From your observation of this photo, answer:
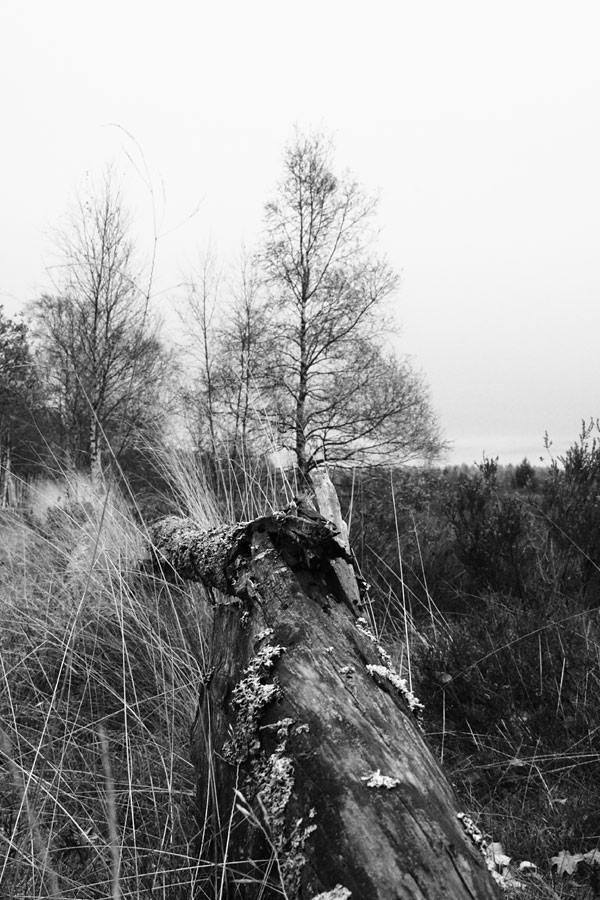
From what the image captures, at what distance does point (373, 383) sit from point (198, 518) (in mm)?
15222

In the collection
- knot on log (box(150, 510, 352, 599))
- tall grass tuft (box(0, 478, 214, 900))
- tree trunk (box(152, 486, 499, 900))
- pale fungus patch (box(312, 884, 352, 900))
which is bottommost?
tall grass tuft (box(0, 478, 214, 900))

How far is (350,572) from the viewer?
2344 mm

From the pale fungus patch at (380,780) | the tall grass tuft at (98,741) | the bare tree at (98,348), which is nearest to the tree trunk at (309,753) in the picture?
the pale fungus patch at (380,780)

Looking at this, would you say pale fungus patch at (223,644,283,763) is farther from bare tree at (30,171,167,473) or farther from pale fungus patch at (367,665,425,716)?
bare tree at (30,171,167,473)

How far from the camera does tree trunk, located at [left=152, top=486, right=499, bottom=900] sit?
1.25 m

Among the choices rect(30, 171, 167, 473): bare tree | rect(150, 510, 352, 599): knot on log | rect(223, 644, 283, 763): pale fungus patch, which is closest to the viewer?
rect(223, 644, 283, 763): pale fungus patch

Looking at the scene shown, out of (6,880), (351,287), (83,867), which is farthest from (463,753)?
(351,287)

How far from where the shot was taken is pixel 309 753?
148 cm

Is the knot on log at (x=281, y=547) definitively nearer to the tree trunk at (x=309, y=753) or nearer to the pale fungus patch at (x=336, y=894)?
the tree trunk at (x=309, y=753)

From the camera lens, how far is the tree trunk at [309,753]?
1.25 metres

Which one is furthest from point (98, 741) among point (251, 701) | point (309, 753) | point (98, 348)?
point (98, 348)

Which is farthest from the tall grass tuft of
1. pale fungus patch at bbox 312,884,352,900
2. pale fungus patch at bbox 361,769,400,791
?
pale fungus patch at bbox 361,769,400,791

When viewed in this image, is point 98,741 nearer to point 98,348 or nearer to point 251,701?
point 251,701

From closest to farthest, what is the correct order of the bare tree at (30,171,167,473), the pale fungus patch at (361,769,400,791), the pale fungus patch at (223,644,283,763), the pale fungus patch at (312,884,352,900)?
the pale fungus patch at (312,884,352,900)
the pale fungus patch at (361,769,400,791)
the pale fungus patch at (223,644,283,763)
the bare tree at (30,171,167,473)
